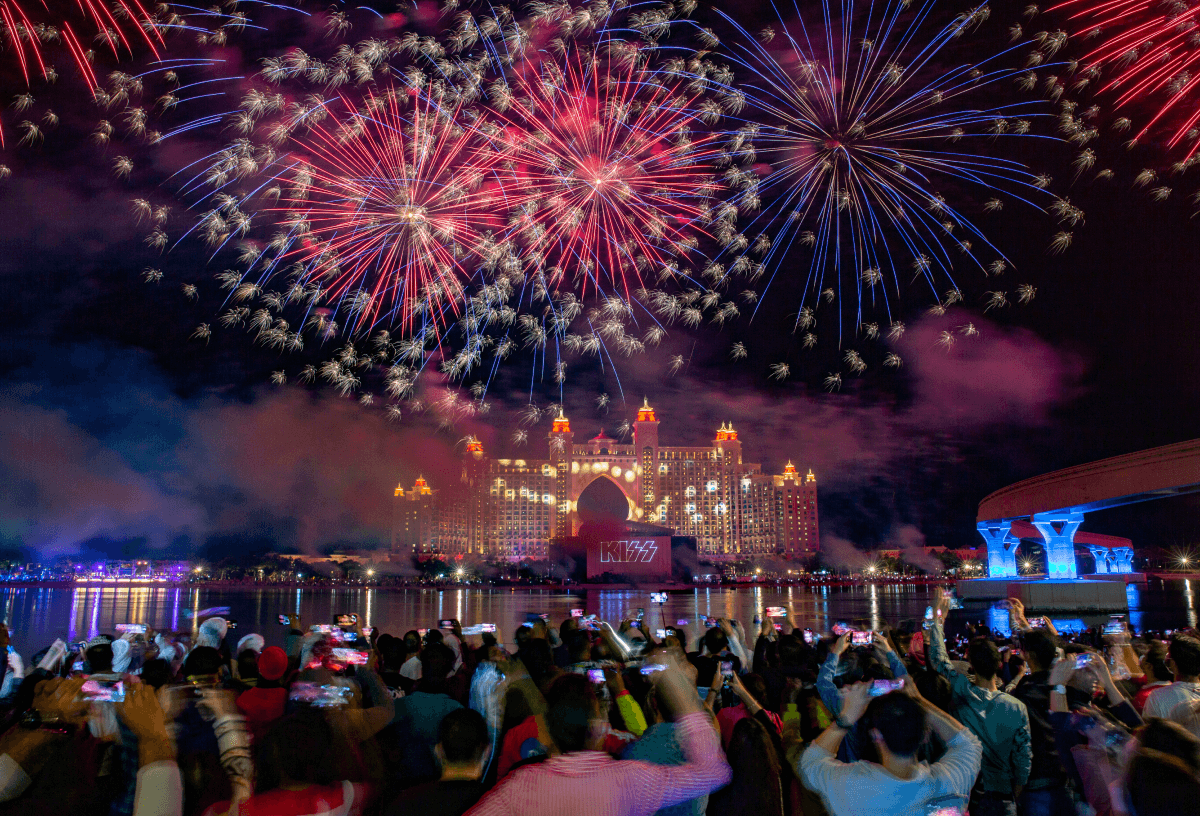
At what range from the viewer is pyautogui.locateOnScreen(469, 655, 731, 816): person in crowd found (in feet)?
7.35

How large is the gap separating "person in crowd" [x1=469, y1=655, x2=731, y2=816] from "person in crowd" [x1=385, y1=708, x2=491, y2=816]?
0.64 feet

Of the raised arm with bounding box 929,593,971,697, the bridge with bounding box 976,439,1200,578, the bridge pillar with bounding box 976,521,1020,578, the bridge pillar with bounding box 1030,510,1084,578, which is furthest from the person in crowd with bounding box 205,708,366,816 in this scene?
the bridge pillar with bounding box 976,521,1020,578

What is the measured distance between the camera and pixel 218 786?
3.08 metres

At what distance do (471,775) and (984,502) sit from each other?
63135 millimetres

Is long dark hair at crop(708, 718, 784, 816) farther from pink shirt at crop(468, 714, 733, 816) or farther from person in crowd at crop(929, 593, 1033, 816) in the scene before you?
person in crowd at crop(929, 593, 1033, 816)

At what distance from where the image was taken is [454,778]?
2.46 metres

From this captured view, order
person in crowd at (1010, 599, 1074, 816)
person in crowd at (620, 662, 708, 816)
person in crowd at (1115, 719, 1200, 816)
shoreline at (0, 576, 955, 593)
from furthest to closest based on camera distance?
1. shoreline at (0, 576, 955, 593)
2. person in crowd at (1010, 599, 1074, 816)
3. person in crowd at (620, 662, 708, 816)
4. person in crowd at (1115, 719, 1200, 816)

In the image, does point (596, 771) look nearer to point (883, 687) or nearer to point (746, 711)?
point (883, 687)

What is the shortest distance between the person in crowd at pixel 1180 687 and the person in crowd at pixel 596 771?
6.87 feet

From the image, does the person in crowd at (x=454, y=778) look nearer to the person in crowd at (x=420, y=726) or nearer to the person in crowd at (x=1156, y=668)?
the person in crowd at (x=420, y=726)

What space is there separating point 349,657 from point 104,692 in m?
2.04

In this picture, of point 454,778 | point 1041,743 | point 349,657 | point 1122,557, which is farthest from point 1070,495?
point 1122,557

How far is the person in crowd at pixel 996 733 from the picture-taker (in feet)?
12.8

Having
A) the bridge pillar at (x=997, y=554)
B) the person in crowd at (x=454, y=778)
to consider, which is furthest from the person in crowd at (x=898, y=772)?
the bridge pillar at (x=997, y=554)
